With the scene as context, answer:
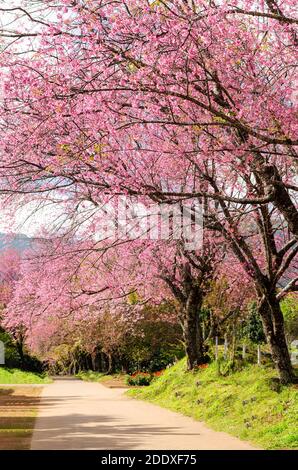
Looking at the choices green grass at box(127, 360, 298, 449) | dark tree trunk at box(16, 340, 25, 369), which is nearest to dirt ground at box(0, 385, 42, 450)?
green grass at box(127, 360, 298, 449)

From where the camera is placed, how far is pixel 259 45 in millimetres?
8812

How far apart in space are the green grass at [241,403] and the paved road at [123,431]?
15.4 inches

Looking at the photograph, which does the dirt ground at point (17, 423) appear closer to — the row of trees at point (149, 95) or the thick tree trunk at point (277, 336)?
the row of trees at point (149, 95)

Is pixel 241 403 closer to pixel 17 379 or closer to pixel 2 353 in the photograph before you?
pixel 17 379

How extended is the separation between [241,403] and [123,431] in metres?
2.94

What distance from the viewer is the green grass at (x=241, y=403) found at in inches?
405

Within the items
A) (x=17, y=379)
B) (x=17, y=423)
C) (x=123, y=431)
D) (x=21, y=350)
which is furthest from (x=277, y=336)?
(x=21, y=350)

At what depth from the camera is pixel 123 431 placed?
11.5 m

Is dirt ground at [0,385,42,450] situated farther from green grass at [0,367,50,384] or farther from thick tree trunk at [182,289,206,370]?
green grass at [0,367,50,384]
